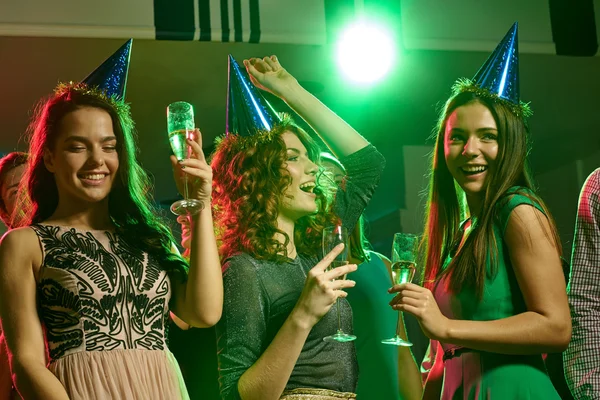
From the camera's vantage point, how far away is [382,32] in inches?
179

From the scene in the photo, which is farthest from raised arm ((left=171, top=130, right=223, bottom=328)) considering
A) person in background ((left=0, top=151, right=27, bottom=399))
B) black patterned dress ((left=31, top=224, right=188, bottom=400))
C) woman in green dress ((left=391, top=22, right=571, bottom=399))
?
person in background ((left=0, top=151, right=27, bottom=399))

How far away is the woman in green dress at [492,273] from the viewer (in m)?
2.15

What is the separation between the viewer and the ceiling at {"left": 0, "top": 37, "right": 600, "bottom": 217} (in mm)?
4633

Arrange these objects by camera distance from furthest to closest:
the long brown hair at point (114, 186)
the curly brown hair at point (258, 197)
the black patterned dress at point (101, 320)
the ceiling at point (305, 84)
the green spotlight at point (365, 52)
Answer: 1. the ceiling at point (305, 84)
2. the green spotlight at point (365, 52)
3. the curly brown hair at point (258, 197)
4. the long brown hair at point (114, 186)
5. the black patterned dress at point (101, 320)

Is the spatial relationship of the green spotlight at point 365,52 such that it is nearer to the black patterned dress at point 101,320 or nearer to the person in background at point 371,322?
the person in background at point 371,322

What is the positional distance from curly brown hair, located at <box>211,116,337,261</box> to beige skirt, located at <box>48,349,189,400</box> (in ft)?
1.49

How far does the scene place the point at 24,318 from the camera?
2.06 m

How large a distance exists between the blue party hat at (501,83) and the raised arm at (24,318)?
1.45m

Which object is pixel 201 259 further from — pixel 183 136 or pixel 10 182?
pixel 10 182

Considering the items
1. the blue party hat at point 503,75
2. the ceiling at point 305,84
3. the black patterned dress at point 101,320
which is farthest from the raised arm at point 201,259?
the ceiling at point 305,84

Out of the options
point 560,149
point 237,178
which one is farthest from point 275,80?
point 560,149

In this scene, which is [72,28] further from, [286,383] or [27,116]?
[286,383]

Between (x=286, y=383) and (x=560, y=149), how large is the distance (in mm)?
5487

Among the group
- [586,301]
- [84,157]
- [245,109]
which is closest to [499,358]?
[586,301]
